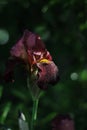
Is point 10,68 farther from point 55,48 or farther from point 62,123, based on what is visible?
point 55,48

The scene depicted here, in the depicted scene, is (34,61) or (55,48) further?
(55,48)

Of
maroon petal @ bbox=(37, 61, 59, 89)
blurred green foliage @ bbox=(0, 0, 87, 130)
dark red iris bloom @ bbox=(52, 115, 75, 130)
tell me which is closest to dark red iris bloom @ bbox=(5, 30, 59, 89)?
maroon petal @ bbox=(37, 61, 59, 89)

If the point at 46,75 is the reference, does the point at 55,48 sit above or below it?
below

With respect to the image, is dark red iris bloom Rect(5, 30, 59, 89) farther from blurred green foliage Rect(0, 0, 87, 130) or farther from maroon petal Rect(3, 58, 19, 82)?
blurred green foliage Rect(0, 0, 87, 130)

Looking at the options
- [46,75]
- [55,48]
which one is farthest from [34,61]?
[55,48]

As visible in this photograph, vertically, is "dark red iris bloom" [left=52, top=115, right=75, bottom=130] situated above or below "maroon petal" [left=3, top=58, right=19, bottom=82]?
below

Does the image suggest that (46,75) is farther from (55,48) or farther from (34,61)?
(55,48)

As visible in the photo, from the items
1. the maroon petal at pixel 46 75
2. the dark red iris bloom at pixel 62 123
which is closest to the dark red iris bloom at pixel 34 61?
the maroon petal at pixel 46 75
